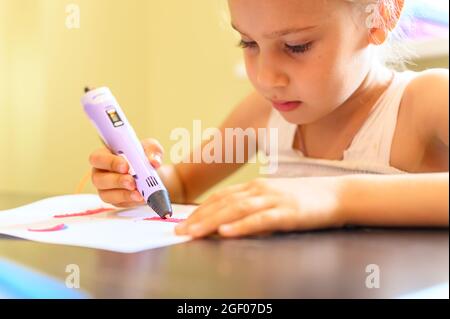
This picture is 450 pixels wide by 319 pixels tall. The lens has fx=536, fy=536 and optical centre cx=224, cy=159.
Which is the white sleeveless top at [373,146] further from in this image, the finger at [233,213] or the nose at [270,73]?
the finger at [233,213]

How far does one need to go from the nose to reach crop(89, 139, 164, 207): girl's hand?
113 millimetres

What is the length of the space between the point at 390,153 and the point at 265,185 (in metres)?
0.27

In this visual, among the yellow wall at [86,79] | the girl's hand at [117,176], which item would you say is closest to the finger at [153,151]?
the girl's hand at [117,176]

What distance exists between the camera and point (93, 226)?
38cm

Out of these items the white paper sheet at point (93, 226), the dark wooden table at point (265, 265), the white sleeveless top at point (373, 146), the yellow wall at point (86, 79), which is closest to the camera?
the dark wooden table at point (265, 265)

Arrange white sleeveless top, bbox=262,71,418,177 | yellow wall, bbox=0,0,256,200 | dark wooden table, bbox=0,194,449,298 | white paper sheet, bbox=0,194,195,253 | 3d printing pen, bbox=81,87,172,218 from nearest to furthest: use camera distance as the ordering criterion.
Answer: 1. dark wooden table, bbox=0,194,449,298
2. white paper sheet, bbox=0,194,195,253
3. 3d printing pen, bbox=81,87,172,218
4. white sleeveless top, bbox=262,71,418,177
5. yellow wall, bbox=0,0,256,200

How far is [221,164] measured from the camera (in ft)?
2.66

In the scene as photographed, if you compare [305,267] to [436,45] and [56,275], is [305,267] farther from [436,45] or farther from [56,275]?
[436,45]

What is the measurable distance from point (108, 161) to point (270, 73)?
6.6 inches

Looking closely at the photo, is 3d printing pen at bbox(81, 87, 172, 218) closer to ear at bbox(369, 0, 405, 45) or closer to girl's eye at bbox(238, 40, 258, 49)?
girl's eye at bbox(238, 40, 258, 49)

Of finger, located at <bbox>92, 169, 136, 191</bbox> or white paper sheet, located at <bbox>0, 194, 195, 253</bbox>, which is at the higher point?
finger, located at <bbox>92, 169, 136, 191</bbox>

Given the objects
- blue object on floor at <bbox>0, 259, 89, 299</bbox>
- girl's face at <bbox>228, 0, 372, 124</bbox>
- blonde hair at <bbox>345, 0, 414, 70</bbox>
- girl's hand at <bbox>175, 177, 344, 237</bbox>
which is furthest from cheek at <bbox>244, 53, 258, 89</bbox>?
blue object on floor at <bbox>0, 259, 89, 299</bbox>

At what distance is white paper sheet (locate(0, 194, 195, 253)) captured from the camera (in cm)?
31

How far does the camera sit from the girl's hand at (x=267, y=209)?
0.31 metres
